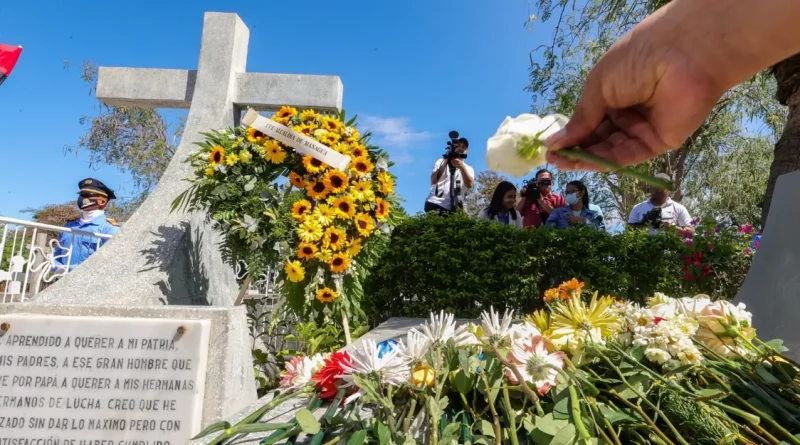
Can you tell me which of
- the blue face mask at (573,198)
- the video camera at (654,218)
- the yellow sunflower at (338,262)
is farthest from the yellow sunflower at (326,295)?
the video camera at (654,218)

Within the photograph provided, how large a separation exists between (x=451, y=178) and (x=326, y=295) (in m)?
2.77

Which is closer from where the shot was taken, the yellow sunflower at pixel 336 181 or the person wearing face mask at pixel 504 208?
the yellow sunflower at pixel 336 181

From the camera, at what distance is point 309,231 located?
10.3 ft

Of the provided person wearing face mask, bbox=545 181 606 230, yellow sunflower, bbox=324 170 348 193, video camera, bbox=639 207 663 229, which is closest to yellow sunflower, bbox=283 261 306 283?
yellow sunflower, bbox=324 170 348 193

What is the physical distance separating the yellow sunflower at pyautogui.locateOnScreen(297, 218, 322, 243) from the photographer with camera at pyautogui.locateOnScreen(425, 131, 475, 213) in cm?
236

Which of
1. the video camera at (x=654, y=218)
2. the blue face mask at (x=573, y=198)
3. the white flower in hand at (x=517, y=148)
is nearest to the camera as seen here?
the white flower in hand at (x=517, y=148)

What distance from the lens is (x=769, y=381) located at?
0.93 meters

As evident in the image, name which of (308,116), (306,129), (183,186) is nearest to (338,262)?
(306,129)

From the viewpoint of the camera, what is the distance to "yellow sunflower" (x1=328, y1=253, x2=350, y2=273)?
10.3ft

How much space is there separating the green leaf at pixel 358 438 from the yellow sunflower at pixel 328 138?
2.77 metres

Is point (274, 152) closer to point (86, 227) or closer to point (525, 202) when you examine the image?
point (525, 202)

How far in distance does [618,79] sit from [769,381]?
69 cm

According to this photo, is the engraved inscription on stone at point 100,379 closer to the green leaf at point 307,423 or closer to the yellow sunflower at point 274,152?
the green leaf at point 307,423

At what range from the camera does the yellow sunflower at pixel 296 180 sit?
11.0ft
